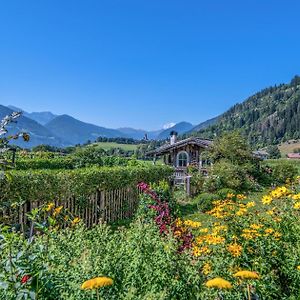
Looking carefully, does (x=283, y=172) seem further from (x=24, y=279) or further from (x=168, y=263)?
(x=24, y=279)

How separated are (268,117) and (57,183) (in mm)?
149713

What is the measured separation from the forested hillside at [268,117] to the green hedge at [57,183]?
3851 inches

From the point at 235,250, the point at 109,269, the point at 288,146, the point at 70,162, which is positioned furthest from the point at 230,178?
the point at 288,146

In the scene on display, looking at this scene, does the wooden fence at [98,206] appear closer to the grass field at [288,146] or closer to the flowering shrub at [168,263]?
the flowering shrub at [168,263]

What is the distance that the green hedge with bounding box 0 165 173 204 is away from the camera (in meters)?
8.22

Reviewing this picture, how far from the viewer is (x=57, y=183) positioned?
936 cm

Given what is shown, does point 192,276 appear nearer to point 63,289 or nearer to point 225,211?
point 63,289

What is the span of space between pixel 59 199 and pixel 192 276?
673cm

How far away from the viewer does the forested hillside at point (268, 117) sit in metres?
131

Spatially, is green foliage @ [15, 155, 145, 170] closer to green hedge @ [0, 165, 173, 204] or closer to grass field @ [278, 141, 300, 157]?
green hedge @ [0, 165, 173, 204]

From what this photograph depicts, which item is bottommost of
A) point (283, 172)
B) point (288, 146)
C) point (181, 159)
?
point (283, 172)

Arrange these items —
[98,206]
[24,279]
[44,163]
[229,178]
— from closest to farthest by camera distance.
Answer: [24,279]
[98,206]
[229,178]
[44,163]

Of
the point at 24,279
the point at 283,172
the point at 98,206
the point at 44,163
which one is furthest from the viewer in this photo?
the point at 283,172

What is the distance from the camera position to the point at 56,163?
27.3 meters
